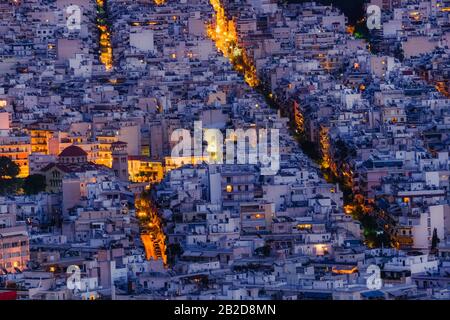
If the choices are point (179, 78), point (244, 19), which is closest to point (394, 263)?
point (179, 78)

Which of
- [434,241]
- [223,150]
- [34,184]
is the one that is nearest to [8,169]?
[34,184]

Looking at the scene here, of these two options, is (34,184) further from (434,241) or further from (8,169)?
(434,241)

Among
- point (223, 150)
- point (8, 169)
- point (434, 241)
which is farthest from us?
point (223, 150)

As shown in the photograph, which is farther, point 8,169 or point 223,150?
point 223,150

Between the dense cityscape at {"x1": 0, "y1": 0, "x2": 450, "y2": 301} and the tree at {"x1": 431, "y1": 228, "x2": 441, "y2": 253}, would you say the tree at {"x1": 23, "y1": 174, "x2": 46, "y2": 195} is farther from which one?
the tree at {"x1": 431, "y1": 228, "x2": 441, "y2": 253}

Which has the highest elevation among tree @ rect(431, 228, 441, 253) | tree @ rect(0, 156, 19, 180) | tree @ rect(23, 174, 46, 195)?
tree @ rect(0, 156, 19, 180)

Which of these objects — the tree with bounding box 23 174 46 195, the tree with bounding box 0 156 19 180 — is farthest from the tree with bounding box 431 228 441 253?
the tree with bounding box 0 156 19 180
